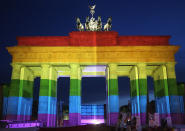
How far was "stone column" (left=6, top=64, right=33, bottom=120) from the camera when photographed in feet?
117

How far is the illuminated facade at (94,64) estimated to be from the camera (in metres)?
35.8

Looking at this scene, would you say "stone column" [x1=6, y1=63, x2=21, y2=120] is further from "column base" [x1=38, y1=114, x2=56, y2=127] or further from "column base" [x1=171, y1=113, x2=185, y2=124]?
"column base" [x1=171, y1=113, x2=185, y2=124]

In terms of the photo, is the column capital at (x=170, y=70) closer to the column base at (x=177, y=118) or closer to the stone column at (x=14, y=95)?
the column base at (x=177, y=118)

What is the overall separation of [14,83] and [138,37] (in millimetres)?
26839

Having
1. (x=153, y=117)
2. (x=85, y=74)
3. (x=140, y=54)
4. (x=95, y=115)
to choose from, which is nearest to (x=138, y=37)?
(x=140, y=54)

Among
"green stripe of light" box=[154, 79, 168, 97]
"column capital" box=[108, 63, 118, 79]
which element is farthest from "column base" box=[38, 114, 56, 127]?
"green stripe of light" box=[154, 79, 168, 97]

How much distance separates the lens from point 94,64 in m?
37.6

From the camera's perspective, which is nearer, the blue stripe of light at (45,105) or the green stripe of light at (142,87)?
the blue stripe of light at (45,105)

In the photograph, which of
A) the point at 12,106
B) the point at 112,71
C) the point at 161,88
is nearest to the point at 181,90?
the point at 161,88

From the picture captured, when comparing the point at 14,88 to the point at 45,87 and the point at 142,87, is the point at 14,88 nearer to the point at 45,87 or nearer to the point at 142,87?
the point at 45,87

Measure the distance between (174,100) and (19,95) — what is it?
98.4ft

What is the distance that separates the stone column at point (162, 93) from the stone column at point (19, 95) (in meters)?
27.8

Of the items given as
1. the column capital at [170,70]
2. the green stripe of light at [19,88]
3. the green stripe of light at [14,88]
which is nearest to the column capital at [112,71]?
the column capital at [170,70]

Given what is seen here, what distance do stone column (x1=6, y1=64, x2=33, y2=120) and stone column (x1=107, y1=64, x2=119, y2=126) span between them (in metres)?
17.4
